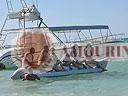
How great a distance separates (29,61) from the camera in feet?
110

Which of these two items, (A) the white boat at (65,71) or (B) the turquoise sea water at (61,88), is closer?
(B) the turquoise sea water at (61,88)

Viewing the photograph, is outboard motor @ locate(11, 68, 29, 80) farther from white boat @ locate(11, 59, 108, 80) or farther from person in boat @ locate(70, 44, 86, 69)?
person in boat @ locate(70, 44, 86, 69)

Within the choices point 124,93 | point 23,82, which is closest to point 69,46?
point 23,82

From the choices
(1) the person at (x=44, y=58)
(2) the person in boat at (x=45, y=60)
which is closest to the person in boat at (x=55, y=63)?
Result: (2) the person in boat at (x=45, y=60)

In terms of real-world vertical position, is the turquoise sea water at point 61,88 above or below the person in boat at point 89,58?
above

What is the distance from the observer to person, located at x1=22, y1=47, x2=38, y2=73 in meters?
32.9

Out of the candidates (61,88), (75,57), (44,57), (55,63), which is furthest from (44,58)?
(75,57)

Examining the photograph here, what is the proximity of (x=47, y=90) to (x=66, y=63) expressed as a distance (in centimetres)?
1229

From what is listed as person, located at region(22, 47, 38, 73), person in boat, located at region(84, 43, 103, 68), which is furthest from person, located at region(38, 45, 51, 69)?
person in boat, located at region(84, 43, 103, 68)

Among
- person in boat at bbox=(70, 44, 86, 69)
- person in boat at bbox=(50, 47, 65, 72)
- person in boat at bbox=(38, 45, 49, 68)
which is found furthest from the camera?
person in boat at bbox=(70, 44, 86, 69)

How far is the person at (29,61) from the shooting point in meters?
32.9

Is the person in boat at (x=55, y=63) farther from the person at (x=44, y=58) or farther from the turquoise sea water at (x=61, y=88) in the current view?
the turquoise sea water at (x=61, y=88)

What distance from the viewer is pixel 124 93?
23328mm

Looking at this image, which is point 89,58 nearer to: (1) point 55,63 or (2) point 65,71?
(2) point 65,71
